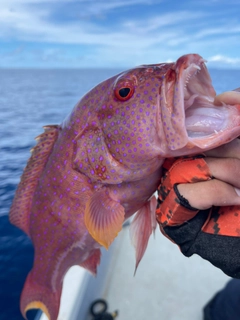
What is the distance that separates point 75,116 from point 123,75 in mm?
443

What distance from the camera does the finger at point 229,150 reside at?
1445 millimetres

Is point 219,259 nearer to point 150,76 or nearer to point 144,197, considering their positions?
point 144,197

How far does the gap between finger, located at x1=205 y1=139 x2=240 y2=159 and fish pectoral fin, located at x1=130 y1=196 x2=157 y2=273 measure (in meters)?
0.79

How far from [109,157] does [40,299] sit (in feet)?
4.68

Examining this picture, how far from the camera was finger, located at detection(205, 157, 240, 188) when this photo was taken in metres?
1.41

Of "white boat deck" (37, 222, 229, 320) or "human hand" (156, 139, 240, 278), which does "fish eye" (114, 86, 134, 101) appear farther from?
"white boat deck" (37, 222, 229, 320)

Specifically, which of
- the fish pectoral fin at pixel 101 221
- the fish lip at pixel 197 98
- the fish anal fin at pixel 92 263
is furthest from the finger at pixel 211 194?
the fish anal fin at pixel 92 263

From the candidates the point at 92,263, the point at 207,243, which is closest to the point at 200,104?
the point at 207,243

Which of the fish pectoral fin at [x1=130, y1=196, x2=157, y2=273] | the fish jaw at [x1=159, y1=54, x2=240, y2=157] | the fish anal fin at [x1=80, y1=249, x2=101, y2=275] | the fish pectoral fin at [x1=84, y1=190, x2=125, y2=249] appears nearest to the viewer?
the fish jaw at [x1=159, y1=54, x2=240, y2=157]

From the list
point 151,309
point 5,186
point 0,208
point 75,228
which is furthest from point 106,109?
point 5,186

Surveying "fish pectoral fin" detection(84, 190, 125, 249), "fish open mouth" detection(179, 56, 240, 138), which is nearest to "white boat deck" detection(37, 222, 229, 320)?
"fish pectoral fin" detection(84, 190, 125, 249)

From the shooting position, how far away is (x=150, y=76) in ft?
5.30

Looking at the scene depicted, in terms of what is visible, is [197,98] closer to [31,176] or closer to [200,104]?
[200,104]

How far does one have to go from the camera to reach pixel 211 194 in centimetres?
144
